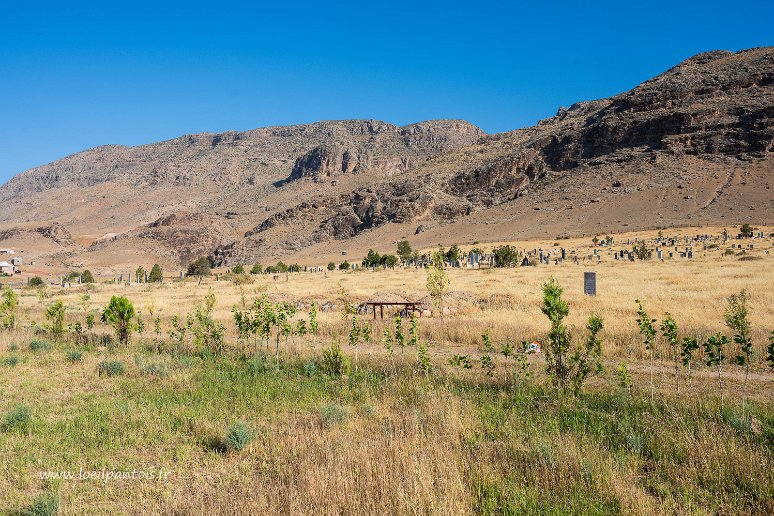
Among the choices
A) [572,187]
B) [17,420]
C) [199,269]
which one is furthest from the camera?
[572,187]

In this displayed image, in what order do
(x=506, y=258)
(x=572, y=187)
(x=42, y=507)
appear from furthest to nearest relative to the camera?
(x=572, y=187) < (x=506, y=258) < (x=42, y=507)

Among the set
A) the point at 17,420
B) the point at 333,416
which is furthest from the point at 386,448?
the point at 17,420

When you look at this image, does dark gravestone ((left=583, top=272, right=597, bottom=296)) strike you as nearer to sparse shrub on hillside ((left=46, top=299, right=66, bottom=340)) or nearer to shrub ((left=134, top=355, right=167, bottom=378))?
shrub ((left=134, top=355, right=167, bottom=378))

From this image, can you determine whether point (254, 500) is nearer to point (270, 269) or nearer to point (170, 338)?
point (170, 338)

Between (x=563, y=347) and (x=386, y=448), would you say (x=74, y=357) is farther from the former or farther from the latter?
(x=563, y=347)

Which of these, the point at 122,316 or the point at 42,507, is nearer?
the point at 42,507

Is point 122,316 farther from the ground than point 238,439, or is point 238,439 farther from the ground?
point 122,316

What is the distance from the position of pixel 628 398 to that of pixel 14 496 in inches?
333

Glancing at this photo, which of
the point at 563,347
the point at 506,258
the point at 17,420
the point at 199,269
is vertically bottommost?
the point at 17,420

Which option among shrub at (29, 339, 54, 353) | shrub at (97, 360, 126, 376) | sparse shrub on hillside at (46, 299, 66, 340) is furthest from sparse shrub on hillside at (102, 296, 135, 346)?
shrub at (97, 360, 126, 376)

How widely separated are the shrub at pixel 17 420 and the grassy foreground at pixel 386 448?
2 centimetres

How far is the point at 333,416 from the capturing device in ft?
23.4

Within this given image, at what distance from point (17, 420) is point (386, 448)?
19.5 feet

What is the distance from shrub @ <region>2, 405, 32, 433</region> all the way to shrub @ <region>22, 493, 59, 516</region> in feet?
9.51
